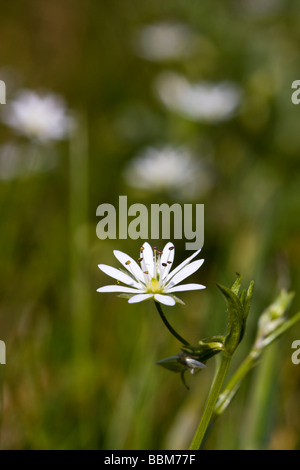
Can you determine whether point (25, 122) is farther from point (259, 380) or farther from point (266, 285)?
point (259, 380)

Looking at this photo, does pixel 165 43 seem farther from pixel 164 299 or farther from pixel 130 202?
pixel 164 299

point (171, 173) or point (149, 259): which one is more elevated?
point (171, 173)

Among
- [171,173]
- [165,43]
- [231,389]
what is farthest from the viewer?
[165,43]

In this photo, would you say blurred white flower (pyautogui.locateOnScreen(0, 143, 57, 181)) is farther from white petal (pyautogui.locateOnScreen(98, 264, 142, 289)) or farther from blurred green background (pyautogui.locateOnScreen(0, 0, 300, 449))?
white petal (pyautogui.locateOnScreen(98, 264, 142, 289))

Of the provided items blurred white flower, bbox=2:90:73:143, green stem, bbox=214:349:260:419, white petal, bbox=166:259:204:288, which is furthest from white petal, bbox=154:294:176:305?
blurred white flower, bbox=2:90:73:143

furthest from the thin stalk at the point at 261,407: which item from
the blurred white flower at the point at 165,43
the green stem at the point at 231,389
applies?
the blurred white flower at the point at 165,43
